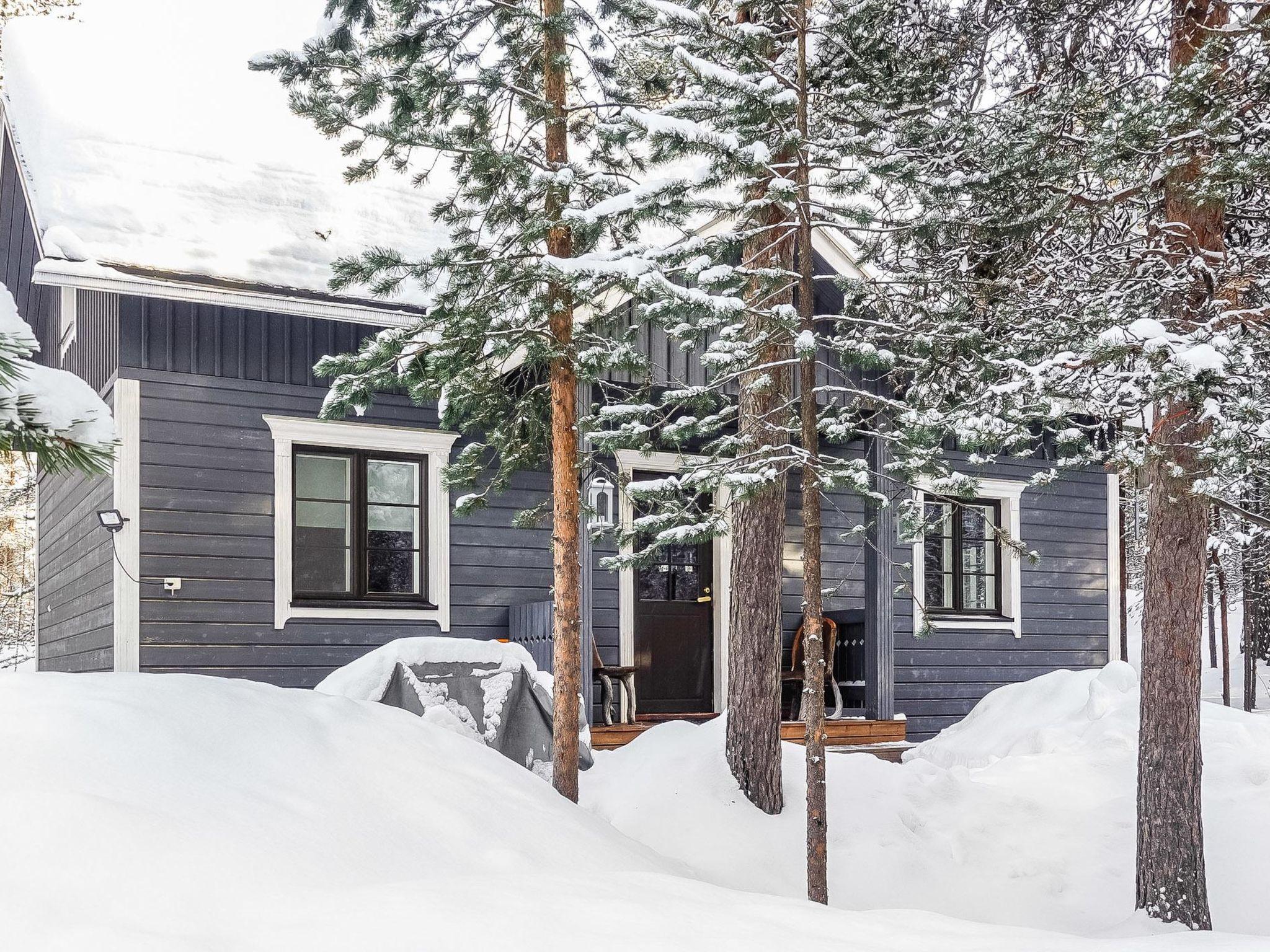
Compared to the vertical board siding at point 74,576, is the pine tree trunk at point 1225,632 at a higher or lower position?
lower

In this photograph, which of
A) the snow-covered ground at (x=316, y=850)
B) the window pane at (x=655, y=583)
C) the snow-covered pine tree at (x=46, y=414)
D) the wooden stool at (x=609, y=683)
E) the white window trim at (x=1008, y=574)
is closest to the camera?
the snow-covered ground at (x=316, y=850)

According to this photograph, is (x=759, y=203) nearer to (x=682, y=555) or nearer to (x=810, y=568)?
(x=810, y=568)

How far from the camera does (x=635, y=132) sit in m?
5.43

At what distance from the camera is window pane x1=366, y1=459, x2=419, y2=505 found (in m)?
8.85

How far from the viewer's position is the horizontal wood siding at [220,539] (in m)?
7.81

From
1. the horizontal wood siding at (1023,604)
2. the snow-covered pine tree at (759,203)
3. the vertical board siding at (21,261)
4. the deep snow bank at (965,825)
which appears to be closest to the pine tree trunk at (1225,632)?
the horizontal wood siding at (1023,604)

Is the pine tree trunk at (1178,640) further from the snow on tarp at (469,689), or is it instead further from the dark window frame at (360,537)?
the dark window frame at (360,537)

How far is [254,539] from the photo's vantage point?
8.17m

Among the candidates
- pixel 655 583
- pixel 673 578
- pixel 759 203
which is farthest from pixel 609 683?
pixel 759 203

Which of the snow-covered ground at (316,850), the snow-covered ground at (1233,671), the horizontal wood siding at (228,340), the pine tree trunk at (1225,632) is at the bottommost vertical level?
the snow-covered ground at (1233,671)

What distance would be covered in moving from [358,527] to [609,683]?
7.73ft

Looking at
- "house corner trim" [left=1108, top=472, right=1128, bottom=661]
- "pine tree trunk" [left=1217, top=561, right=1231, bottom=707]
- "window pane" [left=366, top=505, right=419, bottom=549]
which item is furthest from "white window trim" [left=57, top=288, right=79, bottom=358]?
"pine tree trunk" [left=1217, top=561, right=1231, bottom=707]

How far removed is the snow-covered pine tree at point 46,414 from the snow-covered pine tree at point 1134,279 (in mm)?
3961

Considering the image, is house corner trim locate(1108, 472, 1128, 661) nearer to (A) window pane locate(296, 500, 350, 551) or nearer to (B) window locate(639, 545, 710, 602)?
(B) window locate(639, 545, 710, 602)
